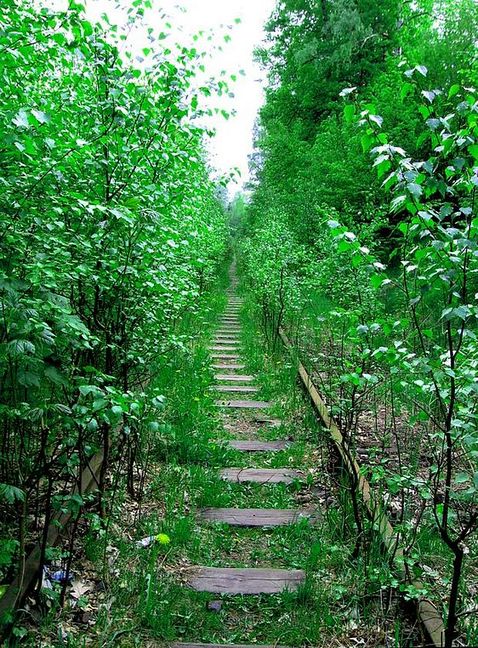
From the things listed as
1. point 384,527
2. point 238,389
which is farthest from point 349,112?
point 238,389

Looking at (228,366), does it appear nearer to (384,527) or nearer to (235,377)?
(235,377)

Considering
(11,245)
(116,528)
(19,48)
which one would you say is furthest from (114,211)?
(116,528)

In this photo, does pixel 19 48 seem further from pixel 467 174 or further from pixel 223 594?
pixel 223 594

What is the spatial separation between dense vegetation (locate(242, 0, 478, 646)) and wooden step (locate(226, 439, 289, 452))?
0.84m

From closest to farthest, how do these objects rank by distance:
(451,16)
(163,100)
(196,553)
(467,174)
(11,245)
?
(467,174) → (11,245) → (163,100) → (196,553) → (451,16)

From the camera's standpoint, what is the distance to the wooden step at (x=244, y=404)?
22.8 feet

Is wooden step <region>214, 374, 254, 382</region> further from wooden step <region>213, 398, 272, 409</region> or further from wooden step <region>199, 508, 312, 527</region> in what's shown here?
wooden step <region>199, 508, 312, 527</region>

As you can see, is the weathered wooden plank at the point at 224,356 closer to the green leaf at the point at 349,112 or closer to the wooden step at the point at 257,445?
the wooden step at the point at 257,445

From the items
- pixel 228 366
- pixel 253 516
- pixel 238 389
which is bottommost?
pixel 253 516

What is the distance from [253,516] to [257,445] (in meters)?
1.45

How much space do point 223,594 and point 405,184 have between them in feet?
8.69

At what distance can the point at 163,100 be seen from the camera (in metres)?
3.19

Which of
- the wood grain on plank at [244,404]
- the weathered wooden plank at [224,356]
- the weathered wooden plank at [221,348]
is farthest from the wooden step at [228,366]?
the wood grain on plank at [244,404]

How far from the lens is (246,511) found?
168 inches
